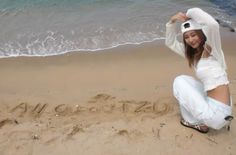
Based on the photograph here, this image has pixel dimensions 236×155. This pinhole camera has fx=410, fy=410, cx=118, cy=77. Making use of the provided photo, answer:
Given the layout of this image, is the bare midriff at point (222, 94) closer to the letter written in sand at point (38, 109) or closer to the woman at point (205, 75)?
the woman at point (205, 75)

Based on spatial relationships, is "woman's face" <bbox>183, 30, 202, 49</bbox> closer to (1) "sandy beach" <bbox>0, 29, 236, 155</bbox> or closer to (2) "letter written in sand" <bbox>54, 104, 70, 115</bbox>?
(1) "sandy beach" <bbox>0, 29, 236, 155</bbox>

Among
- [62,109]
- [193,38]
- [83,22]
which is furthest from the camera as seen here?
[83,22]

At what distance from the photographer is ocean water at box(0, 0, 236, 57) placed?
20.6 ft

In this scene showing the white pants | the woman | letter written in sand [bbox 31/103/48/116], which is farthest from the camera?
letter written in sand [bbox 31/103/48/116]

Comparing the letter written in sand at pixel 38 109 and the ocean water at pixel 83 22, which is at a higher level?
the ocean water at pixel 83 22

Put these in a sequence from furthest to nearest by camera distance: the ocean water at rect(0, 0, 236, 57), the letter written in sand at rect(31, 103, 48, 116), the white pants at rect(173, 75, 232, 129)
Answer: the ocean water at rect(0, 0, 236, 57) → the letter written in sand at rect(31, 103, 48, 116) → the white pants at rect(173, 75, 232, 129)

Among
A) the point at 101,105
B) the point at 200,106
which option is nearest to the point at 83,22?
the point at 101,105

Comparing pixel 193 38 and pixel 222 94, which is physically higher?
pixel 193 38

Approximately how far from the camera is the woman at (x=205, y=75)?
11.7 ft

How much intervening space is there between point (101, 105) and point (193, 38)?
1427mm

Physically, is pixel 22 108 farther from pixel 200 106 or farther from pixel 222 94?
pixel 222 94

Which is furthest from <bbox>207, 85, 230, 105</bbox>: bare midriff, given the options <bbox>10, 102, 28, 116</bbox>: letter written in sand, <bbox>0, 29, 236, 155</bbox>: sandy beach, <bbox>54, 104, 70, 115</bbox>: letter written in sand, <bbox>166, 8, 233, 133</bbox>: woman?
<bbox>10, 102, 28, 116</bbox>: letter written in sand

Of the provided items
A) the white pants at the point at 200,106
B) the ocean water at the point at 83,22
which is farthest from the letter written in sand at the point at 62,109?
the ocean water at the point at 83,22

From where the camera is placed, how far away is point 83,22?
A: 7.05 m
